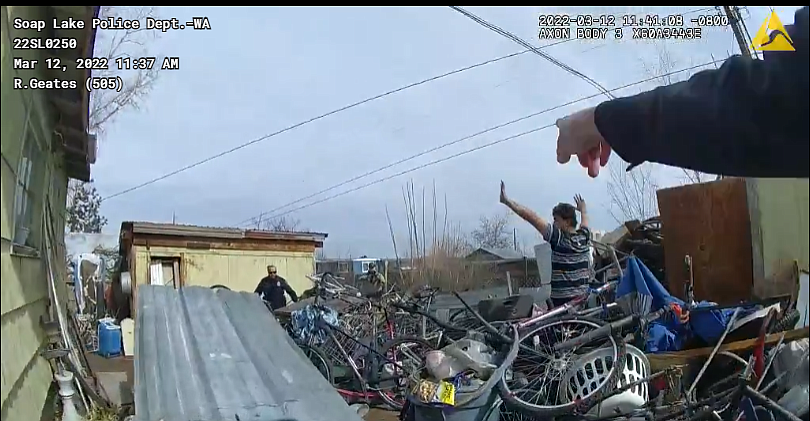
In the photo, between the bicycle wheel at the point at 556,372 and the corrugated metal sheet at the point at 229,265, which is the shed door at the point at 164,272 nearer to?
the corrugated metal sheet at the point at 229,265

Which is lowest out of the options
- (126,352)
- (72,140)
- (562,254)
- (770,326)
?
(126,352)

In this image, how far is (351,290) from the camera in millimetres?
7555

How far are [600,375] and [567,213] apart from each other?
1198mm

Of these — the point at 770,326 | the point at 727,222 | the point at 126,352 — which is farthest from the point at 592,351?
the point at 126,352

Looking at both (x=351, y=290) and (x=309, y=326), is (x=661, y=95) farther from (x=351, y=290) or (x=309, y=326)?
(x=351, y=290)

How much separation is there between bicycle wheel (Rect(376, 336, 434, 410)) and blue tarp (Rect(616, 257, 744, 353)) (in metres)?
1.69

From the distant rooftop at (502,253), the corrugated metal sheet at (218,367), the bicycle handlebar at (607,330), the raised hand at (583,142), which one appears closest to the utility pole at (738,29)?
the raised hand at (583,142)

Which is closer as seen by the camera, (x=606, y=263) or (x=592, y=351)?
(x=592, y=351)

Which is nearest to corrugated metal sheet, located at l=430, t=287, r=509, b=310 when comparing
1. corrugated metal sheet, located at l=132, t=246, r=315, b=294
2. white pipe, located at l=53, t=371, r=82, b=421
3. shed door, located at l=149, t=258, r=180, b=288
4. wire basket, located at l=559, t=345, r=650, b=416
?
wire basket, located at l=559, t=345, r=650, b=416

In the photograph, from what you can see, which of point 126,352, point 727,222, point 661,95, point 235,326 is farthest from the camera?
point 126,352

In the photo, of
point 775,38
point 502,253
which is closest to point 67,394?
point 775,38

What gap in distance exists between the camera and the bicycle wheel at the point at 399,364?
5.20 meters

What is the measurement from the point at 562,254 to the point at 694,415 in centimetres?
162

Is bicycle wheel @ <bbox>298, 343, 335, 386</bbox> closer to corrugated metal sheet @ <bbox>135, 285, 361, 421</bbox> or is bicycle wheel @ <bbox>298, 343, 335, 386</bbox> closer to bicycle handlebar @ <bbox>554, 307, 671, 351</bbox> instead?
corrugated metal sheet @ <bbox>135, 285, 361, 421</bbox>
